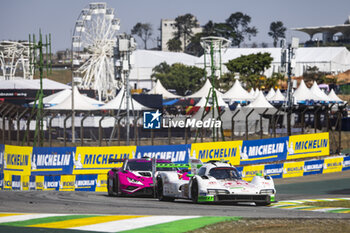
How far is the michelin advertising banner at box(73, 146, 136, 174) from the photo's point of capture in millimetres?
27750

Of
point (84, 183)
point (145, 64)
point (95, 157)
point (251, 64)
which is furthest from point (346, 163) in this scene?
point (145, 64)

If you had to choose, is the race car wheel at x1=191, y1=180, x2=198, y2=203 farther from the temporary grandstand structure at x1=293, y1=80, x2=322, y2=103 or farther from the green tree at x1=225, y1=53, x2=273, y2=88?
the green tree at x1=225, y1=53, x2=273, y2=88

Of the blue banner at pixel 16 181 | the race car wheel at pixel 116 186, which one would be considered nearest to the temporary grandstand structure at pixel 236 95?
the blue banner at pixel 16 181

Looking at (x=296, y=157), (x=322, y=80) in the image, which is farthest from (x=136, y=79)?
(x=296, y=157)

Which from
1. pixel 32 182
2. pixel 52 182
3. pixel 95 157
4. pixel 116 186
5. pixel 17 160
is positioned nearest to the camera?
pixel 116 186

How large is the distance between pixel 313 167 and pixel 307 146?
82.0 inches

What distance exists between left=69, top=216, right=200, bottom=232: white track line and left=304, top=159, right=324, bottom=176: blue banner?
2037 centimetres

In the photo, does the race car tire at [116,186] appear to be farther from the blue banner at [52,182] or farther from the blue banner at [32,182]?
the blue banner at [32,182]

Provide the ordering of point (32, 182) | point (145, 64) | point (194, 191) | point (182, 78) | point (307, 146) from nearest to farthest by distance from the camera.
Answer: point (194, 191), point (32, 182), point (307, 146), point (182, 78), point (145, 64)

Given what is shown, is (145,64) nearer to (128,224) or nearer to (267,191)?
(267,191)

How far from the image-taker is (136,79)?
129 m

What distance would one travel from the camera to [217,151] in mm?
30375

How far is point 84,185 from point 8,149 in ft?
11.2

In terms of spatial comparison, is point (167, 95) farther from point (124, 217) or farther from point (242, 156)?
point (124, 217)
